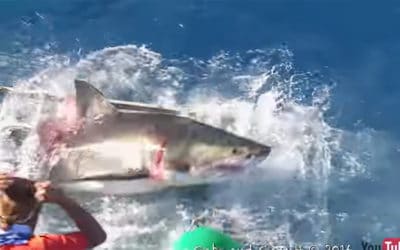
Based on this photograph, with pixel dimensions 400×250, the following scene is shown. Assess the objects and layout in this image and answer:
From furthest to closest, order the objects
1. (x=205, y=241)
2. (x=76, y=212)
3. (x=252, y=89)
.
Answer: (x=252, y=89), (x=76, y=212), (x=205, y=241)

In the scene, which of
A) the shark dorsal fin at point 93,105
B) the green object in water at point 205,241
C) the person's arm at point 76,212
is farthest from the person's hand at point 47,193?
the green object in water at point 205,241

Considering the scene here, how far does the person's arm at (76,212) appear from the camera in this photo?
2.54m

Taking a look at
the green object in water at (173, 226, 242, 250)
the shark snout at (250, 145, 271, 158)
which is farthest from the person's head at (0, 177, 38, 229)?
the shark snout at (250, 145, 271, 158)

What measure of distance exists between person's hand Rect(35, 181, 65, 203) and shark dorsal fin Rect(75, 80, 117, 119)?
0.64ft

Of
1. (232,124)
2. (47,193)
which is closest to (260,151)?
(232,124)

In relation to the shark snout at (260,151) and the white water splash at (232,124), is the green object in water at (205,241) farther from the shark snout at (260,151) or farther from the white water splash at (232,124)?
the shark snout at (260,151)

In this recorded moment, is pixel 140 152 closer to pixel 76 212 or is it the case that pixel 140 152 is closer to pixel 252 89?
pixel 76 212

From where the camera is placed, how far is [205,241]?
2430 mm

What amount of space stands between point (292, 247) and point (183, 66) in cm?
54

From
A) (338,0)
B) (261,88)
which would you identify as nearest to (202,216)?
(261,88)

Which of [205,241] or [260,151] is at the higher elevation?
→ [260,151]

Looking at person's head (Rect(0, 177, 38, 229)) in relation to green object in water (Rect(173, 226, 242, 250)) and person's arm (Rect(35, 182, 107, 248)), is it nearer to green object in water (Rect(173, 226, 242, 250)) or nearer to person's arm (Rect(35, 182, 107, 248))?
person's arm (Rect(35, 182, 107, 248))

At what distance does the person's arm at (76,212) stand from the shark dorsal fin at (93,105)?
20cm

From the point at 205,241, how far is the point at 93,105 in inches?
17.8
